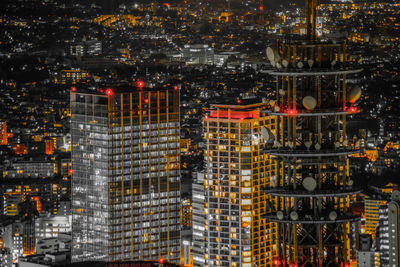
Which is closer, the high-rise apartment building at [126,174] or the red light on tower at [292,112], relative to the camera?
the red light on tower at [292,112]

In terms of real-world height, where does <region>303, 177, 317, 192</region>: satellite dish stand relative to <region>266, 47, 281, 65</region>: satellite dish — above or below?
below

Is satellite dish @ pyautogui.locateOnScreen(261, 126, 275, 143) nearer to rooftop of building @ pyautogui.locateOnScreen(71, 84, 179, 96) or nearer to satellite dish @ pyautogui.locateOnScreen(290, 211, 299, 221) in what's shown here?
satellite dish @ pyautogui.locateOnScreen(290, 211, 299, 221)

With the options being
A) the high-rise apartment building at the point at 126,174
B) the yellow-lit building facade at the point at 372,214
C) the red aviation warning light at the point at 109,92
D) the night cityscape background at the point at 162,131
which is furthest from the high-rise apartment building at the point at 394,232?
the red aviation warning light at the point at 109,92

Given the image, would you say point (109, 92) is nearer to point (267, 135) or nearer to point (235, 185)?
point (235, 185)

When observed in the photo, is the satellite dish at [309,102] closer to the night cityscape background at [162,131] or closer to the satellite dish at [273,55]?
the satellite dish at [273,55]

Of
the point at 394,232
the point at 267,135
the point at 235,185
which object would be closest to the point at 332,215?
the point at 267,135

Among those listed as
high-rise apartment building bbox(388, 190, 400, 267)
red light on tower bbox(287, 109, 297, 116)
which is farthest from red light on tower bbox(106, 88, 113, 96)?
red light on tower bbox(287, 109, 297, 116)

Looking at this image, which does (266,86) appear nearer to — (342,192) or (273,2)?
(273,2)
